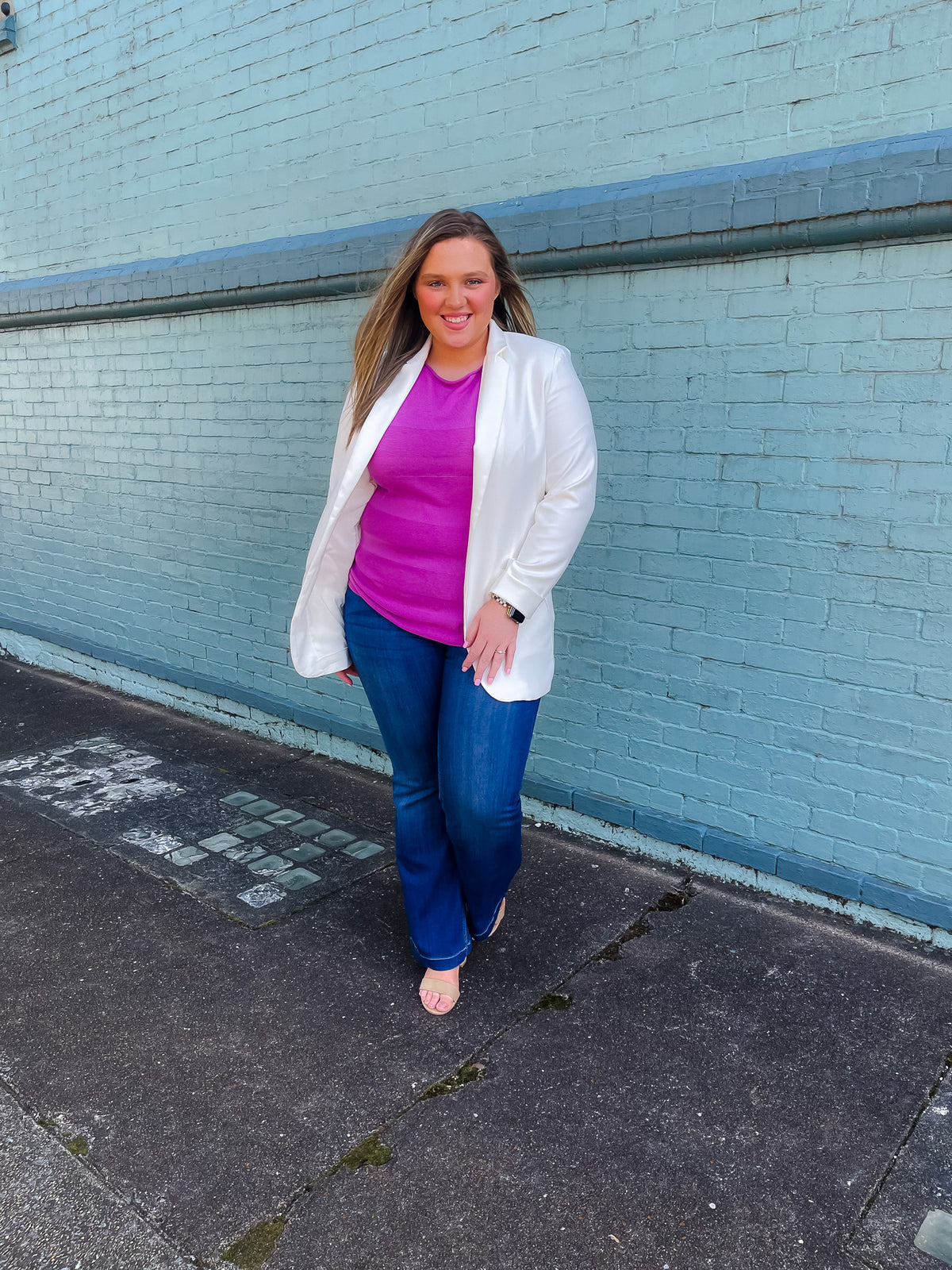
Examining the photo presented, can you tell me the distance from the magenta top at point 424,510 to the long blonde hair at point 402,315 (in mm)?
104

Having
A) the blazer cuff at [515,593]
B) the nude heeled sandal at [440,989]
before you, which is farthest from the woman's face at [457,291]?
the nude heeled sandal at [440,989]

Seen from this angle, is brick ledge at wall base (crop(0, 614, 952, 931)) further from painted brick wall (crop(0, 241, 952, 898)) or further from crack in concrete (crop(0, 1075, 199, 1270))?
crack in concrete (crop(0, 1075, 199, 1270))

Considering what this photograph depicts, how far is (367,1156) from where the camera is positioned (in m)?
2.20

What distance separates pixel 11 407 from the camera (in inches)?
253

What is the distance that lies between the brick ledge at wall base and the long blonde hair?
186 cm

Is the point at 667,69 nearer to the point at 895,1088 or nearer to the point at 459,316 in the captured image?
the point at 459,316

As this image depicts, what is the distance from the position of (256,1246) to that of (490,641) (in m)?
1.43

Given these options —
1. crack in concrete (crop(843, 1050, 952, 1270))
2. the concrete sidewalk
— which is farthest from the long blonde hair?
crack in concrete (crop(843, 1050, 952, 1270))

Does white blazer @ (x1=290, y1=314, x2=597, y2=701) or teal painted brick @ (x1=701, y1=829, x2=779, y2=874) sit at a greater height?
white blazer @ (x1=290, y1=314, x2=597, y2=701)

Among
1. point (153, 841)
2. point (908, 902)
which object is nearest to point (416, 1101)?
point (908, 902)

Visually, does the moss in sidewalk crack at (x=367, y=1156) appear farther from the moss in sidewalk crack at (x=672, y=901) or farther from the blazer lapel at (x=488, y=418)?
the blazer lapel at (x=488, y=418)

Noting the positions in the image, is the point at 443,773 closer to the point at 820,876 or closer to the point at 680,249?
the point at 820,876

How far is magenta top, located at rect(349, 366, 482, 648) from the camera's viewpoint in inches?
96.0

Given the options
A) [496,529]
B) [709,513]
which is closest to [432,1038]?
[496,529]
